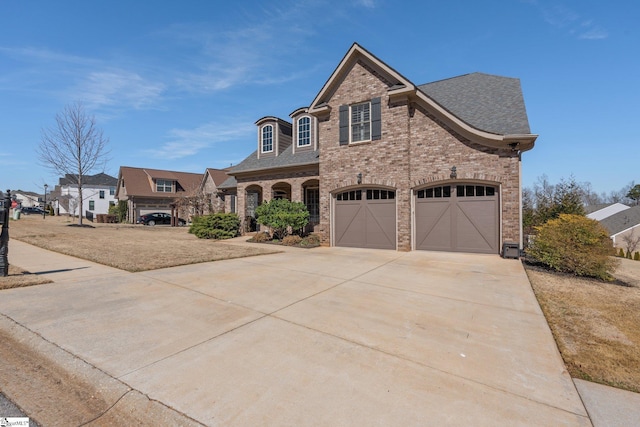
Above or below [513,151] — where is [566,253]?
below

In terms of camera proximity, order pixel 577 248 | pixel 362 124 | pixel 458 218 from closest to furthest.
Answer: pixel 577 248 → pixel 458 218 → pixel 362 124

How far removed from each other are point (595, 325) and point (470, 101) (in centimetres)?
1206

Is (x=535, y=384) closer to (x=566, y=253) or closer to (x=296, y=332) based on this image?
(x=296, y=332)

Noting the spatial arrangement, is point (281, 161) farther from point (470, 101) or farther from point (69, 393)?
point (69, 393)

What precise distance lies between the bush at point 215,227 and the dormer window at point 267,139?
533 centimetres

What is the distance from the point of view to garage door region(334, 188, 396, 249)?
12766 millimetres

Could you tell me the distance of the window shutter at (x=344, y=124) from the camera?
13484 millimetres

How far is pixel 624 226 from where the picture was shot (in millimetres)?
32688

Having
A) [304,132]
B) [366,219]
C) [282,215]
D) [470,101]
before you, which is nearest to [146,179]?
[304,132]

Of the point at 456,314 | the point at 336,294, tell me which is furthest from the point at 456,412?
the point at 336,294

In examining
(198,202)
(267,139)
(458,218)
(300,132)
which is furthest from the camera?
(198,202)

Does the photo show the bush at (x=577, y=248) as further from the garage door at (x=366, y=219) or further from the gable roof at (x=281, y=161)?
the gable roof at (x=281, y=161)

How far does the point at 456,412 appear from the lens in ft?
7.91

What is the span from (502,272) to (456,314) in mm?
4475
